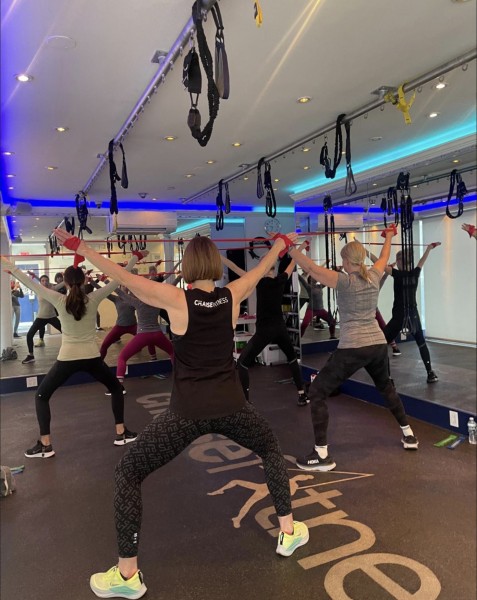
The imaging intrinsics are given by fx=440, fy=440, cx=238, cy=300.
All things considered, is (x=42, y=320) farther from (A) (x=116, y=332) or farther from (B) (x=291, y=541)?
(B) (x=291, y=541)

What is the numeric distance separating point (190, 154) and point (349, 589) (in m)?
3.94

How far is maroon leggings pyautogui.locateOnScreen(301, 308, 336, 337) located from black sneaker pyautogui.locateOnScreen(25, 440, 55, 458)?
326 centimetres

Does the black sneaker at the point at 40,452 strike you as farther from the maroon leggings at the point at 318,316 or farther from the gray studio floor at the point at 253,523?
the maroon leggings at the point at 318,316

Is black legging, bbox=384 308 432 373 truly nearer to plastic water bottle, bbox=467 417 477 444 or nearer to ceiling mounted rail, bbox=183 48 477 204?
plastic water bottle, bbox=467 417 477 444

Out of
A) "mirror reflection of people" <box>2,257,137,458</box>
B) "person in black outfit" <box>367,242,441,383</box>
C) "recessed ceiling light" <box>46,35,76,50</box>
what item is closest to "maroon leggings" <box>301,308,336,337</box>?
"person in black outfit" <box>367,242,441,383</box>

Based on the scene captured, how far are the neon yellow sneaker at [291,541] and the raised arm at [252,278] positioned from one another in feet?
3.38

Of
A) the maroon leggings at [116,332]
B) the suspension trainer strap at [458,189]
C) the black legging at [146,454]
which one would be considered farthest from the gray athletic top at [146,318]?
the suspension trainer strap at [458,189]

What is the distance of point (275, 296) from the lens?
3871mm

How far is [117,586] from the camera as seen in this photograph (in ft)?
5.53

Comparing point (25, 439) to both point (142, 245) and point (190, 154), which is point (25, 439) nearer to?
point (142, 245)

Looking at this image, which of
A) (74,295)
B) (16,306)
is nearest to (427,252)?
(74,295)

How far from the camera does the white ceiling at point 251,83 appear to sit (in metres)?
2.11

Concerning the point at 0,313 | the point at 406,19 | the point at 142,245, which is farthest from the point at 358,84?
the point at 0,313

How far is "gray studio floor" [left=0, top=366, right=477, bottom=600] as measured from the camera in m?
1.76
